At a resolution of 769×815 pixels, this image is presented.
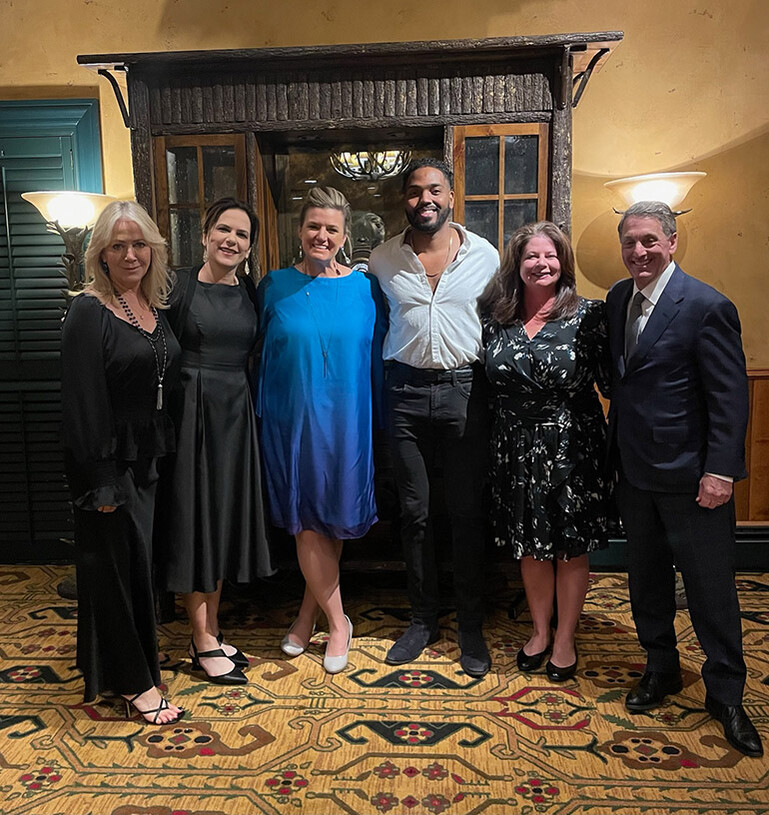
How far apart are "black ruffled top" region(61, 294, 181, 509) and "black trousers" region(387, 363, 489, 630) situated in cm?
87

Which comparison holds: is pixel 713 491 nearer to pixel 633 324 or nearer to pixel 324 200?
pixel 633 324

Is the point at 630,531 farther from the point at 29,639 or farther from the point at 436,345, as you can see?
the point at 29,639

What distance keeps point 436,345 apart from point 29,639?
2.05 meters

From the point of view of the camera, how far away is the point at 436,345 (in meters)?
2.57

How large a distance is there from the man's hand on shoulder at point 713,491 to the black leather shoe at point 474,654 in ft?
3.22

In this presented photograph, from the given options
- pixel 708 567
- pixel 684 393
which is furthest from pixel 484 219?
pixel 708 567

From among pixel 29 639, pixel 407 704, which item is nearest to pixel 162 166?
pixel 29 639

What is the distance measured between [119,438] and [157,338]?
330 mm

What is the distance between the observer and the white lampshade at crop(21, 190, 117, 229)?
3.28 m

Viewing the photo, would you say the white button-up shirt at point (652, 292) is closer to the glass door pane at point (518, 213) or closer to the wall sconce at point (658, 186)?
the glass door pane at point (518, 213)

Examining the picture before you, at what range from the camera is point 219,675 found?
2629 millimetres

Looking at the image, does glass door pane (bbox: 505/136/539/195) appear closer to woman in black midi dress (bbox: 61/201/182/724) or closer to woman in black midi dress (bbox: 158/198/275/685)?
woman in black midi dress (bbox: 158/198/275/685)

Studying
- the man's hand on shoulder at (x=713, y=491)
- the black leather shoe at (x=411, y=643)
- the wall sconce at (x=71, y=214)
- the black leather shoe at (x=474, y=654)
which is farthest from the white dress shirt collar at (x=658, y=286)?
the wall sconce at (x=71, y=214)

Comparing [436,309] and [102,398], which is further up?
[436,309]
